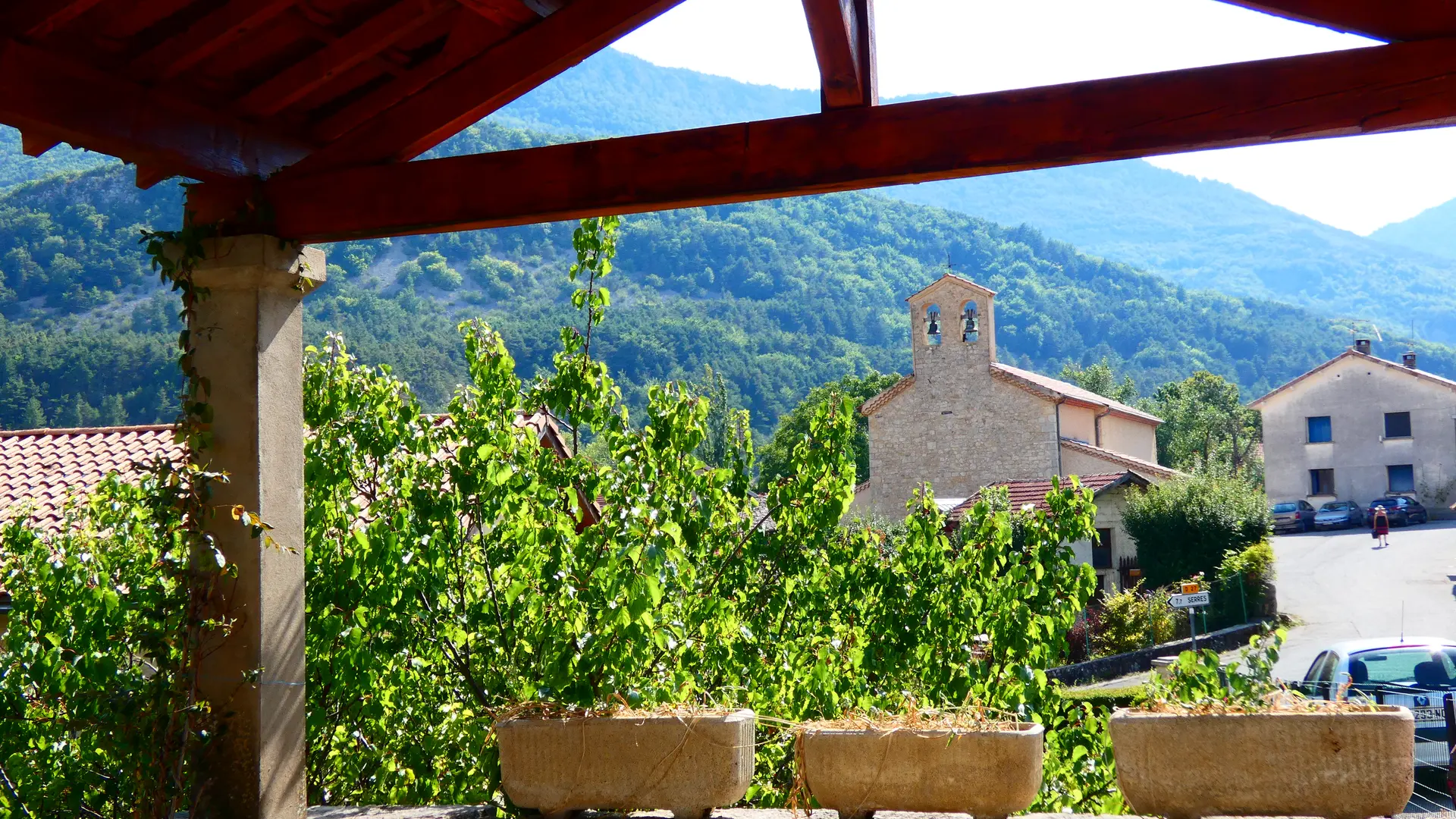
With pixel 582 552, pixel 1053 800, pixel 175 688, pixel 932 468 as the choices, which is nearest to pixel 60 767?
pixel 175 688

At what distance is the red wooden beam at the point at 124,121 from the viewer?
119 inches

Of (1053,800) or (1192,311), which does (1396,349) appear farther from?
(1053,800)

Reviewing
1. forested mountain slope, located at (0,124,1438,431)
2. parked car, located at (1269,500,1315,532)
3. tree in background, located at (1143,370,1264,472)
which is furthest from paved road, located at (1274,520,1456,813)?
forested mountain slope, located at (0,124,1438,431)

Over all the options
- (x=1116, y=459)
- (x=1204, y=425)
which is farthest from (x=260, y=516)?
(x=1204, y=425)

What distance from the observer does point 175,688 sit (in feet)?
11.1

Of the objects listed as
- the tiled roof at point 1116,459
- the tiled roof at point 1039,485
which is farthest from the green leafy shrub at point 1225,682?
the tiled roof at point 1116,459

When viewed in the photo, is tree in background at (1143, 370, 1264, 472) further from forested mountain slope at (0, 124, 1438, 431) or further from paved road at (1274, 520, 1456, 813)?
forested mountain slope at (0, 124, 1438, 431)

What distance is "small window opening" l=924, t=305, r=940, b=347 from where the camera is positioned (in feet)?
104

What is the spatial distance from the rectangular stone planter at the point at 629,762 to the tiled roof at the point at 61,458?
338 inches

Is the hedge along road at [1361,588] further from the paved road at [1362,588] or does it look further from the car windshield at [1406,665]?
the car windshield at [1406,665]

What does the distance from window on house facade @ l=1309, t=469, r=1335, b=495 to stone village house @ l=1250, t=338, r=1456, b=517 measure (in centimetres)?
3

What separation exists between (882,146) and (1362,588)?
25.3 metres

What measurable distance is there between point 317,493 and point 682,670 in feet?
5.08

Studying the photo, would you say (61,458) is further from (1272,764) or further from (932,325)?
(932,325)
